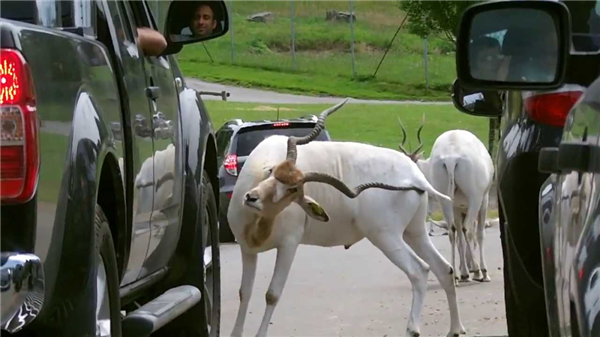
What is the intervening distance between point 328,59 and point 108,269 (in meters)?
49.2

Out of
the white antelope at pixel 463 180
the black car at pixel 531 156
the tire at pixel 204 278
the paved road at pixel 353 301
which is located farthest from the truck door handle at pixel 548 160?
the white antelope at pixel 463 180

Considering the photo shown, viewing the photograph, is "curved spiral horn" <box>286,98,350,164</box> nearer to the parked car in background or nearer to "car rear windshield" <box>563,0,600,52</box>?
"car rear windshield" <box>563,0,600,52</box>

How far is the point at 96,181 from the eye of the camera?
4652 mm

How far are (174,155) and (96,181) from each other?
7.32 feet

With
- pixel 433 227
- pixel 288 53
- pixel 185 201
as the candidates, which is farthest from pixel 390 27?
pixel 185 201

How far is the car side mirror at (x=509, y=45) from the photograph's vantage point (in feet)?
14.5

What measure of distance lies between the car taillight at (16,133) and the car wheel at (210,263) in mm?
3419

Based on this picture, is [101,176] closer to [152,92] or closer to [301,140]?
[152,92]

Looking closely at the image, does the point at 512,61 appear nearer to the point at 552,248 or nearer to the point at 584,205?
the point at 552,248

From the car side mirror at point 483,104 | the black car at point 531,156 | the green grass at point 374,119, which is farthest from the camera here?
the green grass at point 374,119

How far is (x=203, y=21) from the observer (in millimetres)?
6574

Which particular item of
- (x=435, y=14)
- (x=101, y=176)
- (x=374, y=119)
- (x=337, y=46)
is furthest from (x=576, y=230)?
(x=337, y=46)

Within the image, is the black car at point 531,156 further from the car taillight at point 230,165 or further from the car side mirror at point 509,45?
the car taillight at point 230,165

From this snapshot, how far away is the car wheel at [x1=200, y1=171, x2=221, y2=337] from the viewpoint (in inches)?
294
